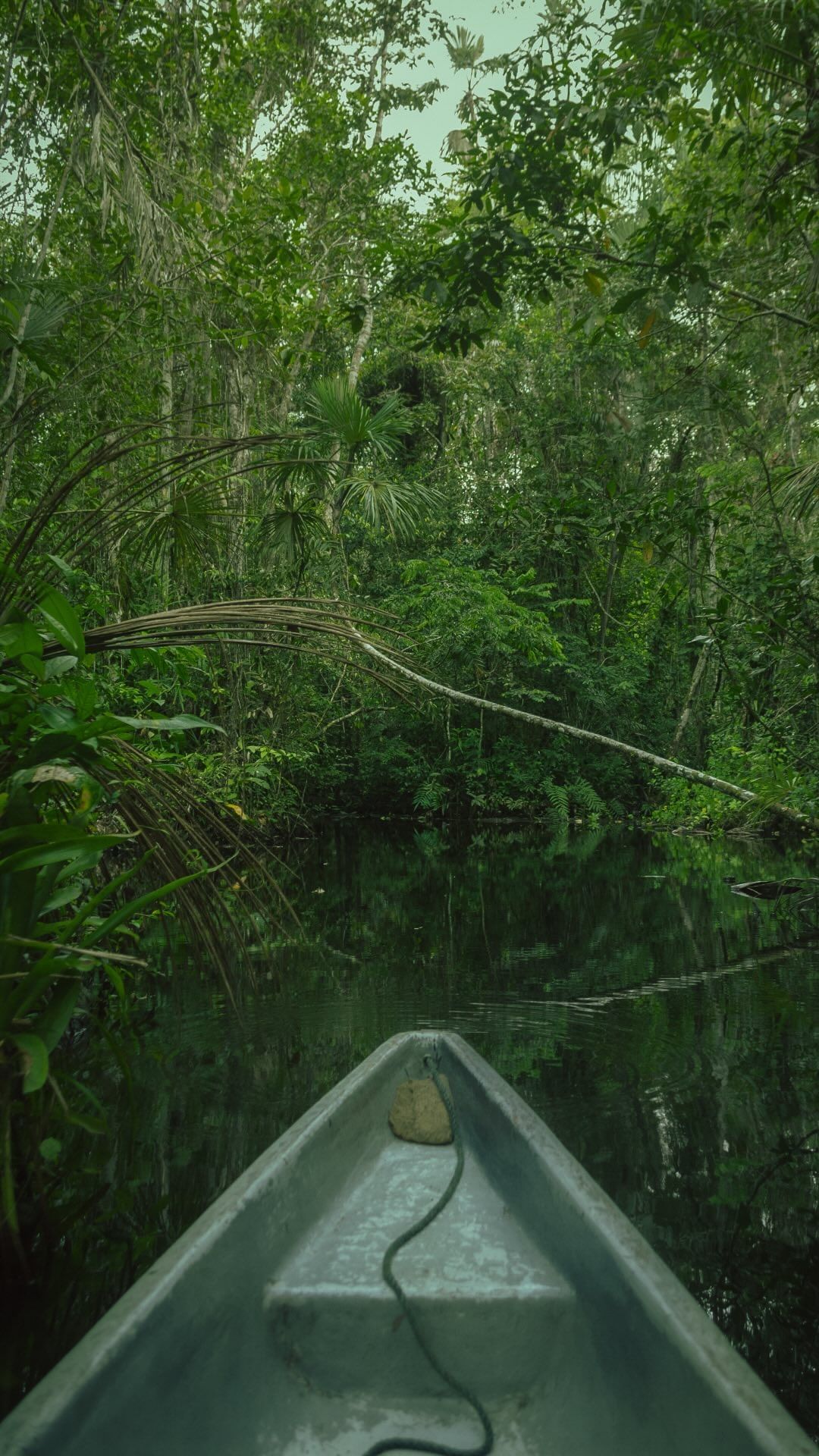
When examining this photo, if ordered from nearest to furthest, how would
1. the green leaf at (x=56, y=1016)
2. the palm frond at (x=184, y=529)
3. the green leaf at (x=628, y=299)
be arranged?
the green leaf at (x=56, y=1016) < the palm frond at (x=184, y=529) < the green leaf at (x=628, y=299)

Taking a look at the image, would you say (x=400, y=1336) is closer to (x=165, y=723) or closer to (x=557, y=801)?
(x=165, y=723)

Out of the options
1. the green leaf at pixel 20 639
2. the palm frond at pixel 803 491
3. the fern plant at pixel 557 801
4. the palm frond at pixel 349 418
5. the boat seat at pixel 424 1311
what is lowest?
the boat seat at pixel 424 1311

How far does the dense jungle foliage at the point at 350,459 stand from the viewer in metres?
2.01

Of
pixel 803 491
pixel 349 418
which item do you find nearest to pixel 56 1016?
pixel 803 491

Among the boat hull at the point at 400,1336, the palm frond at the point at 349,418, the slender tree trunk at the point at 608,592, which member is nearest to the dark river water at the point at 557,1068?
the boat hull at the point at 400,1336

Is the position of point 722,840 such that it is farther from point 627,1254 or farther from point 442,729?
point 627,1254

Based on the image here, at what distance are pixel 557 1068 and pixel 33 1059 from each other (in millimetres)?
2211

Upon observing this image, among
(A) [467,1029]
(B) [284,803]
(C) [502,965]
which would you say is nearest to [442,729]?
(B) [284,803]

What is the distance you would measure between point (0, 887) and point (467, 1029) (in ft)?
8.03

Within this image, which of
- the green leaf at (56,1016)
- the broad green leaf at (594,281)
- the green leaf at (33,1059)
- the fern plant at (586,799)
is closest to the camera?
the green leaf at (33,1059)

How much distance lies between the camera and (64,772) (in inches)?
66.8

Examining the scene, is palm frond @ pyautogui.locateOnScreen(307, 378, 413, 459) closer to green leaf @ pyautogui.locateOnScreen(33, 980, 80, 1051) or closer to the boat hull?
green leaf @ pyautogui.locateOnScreen(33, 980, 80, 1051)

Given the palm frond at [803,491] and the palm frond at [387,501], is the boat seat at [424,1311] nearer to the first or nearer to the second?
the palm frond at [803,491]

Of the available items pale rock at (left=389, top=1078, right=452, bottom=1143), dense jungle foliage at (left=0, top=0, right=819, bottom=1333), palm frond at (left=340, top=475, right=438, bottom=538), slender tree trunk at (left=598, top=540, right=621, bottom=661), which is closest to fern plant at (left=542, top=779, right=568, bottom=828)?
dense jungle foliage at (left=0, top=0, right=819, bottom=1333)
